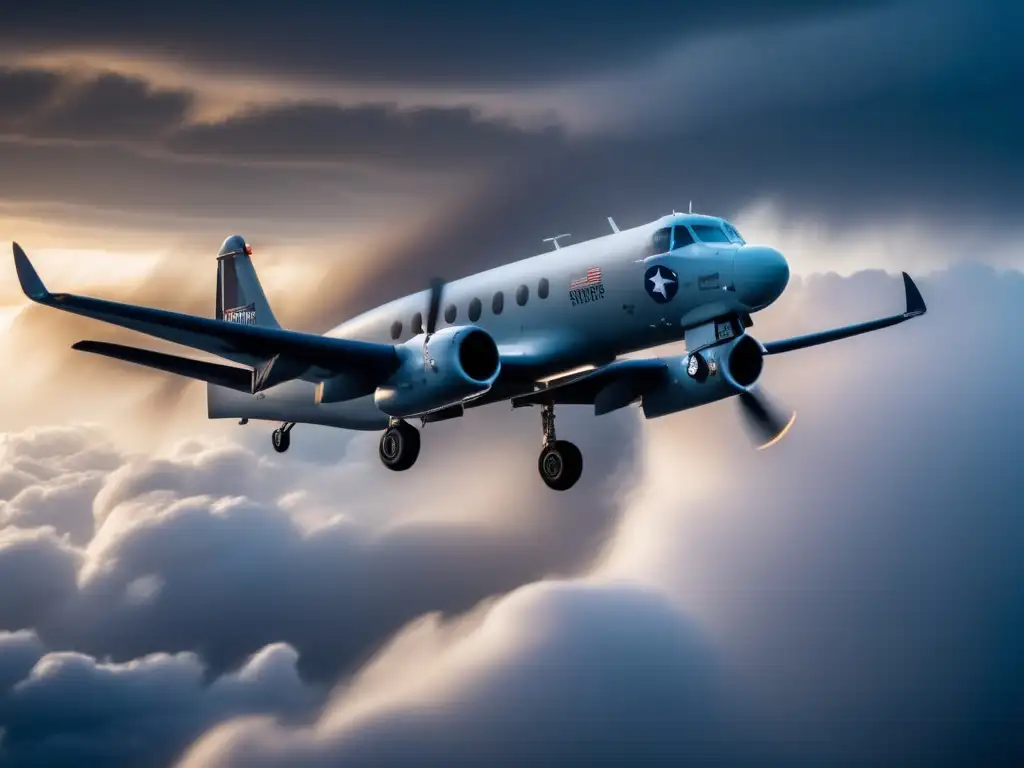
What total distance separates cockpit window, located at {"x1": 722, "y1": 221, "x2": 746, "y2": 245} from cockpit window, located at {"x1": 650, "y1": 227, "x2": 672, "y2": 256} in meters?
1.38

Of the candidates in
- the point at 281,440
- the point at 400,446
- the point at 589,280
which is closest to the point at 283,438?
the point at 281,440

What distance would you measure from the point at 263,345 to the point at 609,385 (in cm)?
842

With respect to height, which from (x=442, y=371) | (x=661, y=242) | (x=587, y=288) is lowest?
(x=442, y=371)

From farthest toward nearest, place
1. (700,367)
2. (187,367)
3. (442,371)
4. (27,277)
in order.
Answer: (187,367) < (700,367) < (442,371) < (27,277)

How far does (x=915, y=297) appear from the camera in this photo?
1251 inches

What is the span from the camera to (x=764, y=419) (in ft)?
104

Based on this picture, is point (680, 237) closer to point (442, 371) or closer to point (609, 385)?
point (609, 385)

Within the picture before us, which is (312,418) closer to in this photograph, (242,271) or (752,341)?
(242,271)

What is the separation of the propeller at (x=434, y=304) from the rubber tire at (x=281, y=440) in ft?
22.0

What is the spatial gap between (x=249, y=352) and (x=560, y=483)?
8595 mm

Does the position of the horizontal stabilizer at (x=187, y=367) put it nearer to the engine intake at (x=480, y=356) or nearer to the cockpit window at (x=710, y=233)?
the engine intake at (x=480, y=356)

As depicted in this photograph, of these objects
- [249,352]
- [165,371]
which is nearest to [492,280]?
[249,352]

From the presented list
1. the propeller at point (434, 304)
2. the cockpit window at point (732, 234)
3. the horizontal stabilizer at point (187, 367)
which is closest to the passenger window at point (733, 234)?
the cockpit window at point (732, 234)

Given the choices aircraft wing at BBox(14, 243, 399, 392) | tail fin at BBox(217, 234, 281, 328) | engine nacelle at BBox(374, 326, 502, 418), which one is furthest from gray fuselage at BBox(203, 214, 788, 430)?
tail fin at BBox(217, 234, 281, 328)
